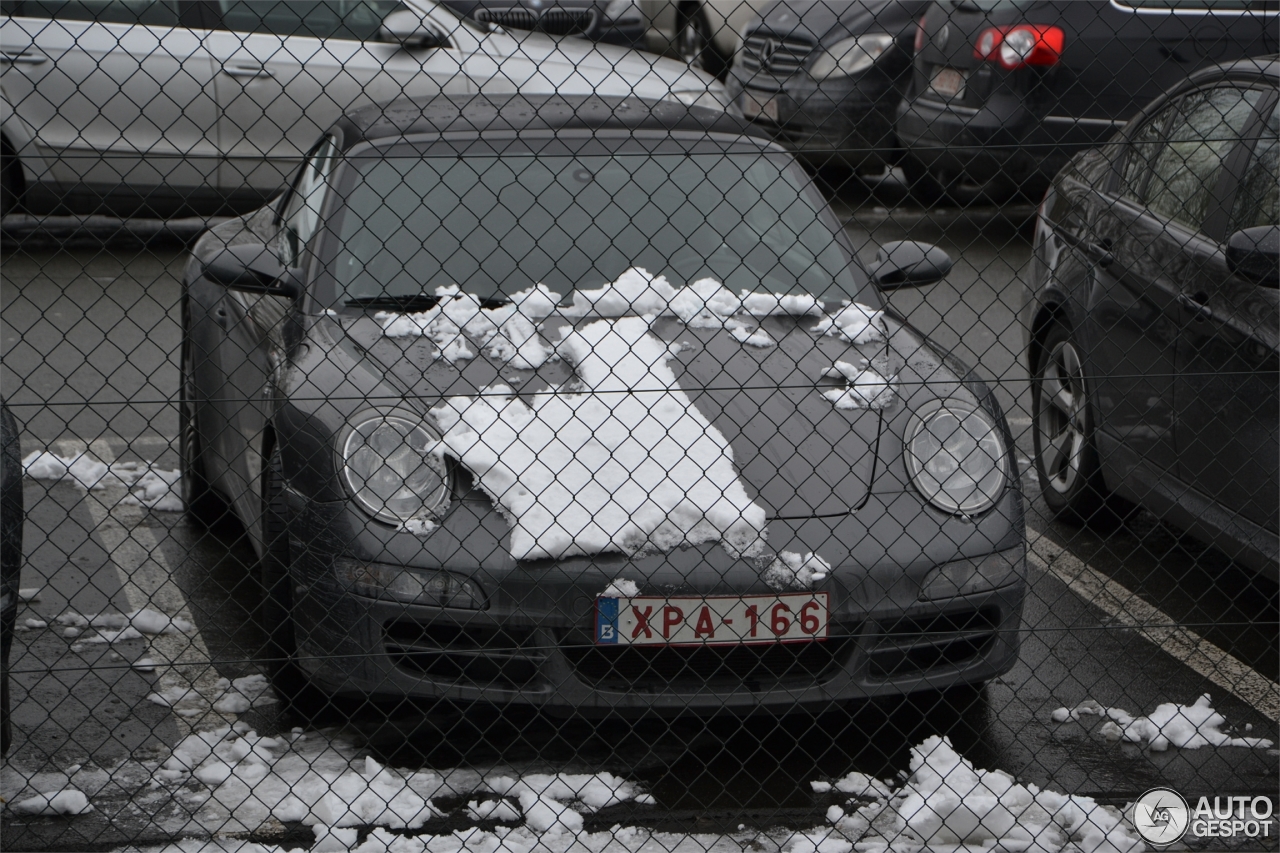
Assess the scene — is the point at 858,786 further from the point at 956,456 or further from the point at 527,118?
the point at 527,118

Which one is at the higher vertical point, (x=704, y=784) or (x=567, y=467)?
(x=567, y=467)

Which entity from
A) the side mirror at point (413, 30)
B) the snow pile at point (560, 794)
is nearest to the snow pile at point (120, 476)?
the snow pile at point (560, 794)

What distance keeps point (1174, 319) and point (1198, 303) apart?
124 millimetres

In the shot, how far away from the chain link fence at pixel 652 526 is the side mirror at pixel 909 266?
0.05 ft

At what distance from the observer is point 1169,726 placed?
3514mm

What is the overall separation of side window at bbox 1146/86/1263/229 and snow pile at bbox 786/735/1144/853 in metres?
1.84

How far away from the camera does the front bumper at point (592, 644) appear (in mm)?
3051

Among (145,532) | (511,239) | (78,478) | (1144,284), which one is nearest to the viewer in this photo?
(511,239)

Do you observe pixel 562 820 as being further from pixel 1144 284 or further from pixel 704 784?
pixel 1144 284

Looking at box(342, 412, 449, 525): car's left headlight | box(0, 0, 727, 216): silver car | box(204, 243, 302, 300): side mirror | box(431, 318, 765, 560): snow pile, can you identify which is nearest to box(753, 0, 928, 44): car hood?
box(0, 0, 727, 216): silver car

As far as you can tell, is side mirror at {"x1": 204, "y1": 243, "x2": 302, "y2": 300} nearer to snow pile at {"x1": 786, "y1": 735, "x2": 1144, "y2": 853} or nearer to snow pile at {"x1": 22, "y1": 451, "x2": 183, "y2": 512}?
snow pile at {"x1": 22, "y1": 451, "x2": 183, "y2": 512}

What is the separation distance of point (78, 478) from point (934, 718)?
10.7ft

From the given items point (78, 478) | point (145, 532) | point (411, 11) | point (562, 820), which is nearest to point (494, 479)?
point (562, 820)

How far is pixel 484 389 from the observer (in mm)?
3406
